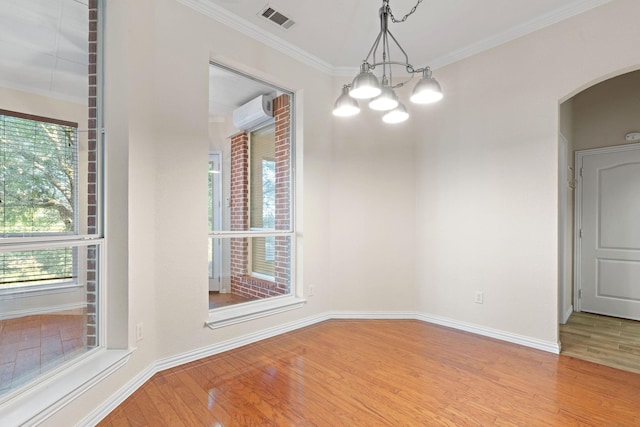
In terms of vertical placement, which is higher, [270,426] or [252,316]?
[252,316]

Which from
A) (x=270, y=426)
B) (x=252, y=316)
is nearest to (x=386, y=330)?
(x=252, y=316)

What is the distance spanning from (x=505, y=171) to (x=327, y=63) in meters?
2.31

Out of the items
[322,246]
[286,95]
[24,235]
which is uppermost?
[286,95]

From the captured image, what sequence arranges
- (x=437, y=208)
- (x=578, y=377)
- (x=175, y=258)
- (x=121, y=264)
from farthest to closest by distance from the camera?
(x=437, y=208), (x=175, y=258), (x=578, y=377), (x=121, y=264)

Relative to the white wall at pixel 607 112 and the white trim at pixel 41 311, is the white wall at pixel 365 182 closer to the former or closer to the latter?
the white trim at pixel 41 311

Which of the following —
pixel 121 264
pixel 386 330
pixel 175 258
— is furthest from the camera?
pixel 386 330

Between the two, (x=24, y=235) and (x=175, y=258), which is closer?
(x=24, y=235)

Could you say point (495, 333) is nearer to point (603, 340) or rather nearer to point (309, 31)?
point (603, 340)

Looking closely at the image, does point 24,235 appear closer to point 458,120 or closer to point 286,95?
point 286,95

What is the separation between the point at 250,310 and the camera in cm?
316

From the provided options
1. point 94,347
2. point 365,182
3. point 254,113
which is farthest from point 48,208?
point 365,182

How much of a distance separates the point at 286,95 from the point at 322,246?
1814 mm

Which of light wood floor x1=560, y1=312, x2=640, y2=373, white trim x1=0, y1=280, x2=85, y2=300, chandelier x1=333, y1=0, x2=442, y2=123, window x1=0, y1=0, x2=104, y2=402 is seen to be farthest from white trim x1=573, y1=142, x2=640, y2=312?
white trim x1=0, y1=280, x2=85, y2=300

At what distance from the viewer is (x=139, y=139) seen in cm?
230
